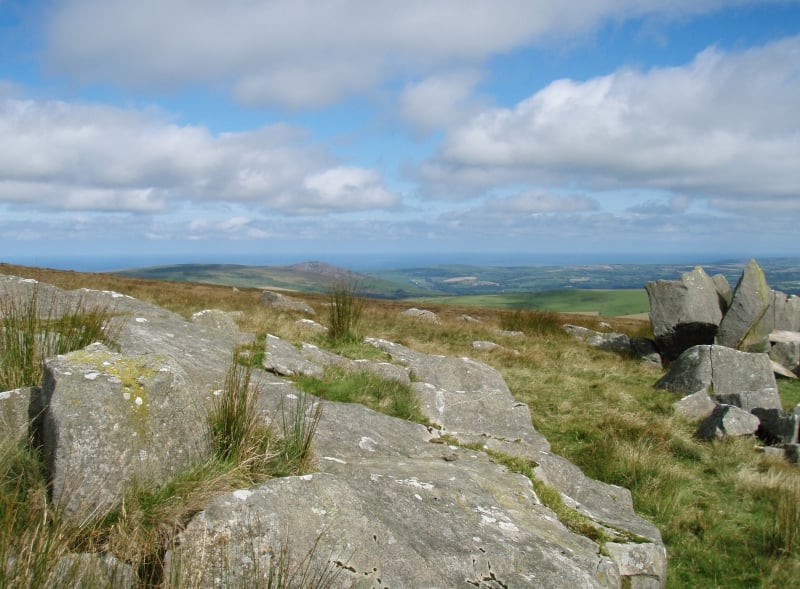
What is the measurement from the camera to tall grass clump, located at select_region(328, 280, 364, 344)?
535 inches

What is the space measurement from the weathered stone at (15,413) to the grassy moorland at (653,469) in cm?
35

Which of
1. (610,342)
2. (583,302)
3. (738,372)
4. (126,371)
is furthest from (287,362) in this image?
(583,302)

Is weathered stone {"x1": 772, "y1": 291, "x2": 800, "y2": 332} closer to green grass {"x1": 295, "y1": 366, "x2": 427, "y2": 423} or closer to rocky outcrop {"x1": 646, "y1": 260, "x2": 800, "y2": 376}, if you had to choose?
rocky outcrop {"x1": 646, "y1": 260, "x2": 800, "y2": 376}

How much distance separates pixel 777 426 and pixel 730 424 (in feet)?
3.39

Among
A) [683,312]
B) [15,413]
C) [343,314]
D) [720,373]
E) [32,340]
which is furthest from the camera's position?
[683,312]

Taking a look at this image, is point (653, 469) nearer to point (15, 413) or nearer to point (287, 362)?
point (287, 362)

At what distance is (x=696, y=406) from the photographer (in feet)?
41.0

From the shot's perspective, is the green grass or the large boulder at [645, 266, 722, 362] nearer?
the green grass

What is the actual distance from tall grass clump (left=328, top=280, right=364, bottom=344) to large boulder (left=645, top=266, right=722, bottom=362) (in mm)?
10326

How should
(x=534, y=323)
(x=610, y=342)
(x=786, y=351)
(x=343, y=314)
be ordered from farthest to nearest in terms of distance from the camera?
1. (x=534, y=323)
2. (x=610, y=342)
3. (x=786, y=351)
4. (x=343, y=314)

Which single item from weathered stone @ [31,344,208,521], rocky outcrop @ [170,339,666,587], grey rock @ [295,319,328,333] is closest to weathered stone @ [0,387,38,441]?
weathered stone @ [31,344,208,521]

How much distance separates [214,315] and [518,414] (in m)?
7.25

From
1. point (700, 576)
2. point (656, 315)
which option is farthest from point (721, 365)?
point (700, 576)

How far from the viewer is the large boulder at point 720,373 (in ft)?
46.9
